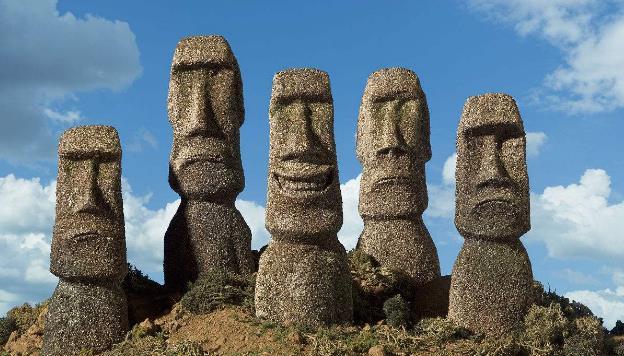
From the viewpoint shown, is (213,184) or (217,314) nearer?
(217,314)

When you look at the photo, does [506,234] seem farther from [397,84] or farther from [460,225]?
[397,84]

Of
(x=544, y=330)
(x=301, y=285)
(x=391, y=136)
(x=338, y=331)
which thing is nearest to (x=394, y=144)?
(x=391, y=136)

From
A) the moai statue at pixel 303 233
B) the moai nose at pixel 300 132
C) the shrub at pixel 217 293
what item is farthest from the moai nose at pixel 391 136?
the shrub at pixel 217 293

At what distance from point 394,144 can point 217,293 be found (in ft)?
18.8

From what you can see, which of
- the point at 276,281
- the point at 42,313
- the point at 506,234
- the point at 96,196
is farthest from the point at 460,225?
the point at 42,313

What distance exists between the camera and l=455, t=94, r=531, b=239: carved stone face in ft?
70.2

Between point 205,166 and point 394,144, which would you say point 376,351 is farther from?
point 205,166

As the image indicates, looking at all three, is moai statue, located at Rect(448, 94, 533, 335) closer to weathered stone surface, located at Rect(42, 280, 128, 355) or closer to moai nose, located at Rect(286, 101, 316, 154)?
moai nose, located at Rect(286, 101, 316, 154)

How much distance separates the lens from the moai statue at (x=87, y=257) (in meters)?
21.5

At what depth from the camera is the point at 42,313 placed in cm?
2380

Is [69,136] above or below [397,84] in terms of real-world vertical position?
below

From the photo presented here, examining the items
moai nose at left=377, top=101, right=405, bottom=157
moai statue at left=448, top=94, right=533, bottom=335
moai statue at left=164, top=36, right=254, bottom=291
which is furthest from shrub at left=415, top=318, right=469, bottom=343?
moai statue at left=164, top=36, right=254, bottom=291

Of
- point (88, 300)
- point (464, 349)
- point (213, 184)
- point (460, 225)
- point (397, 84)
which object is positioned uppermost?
point (397, 84)

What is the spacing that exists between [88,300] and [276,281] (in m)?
4.25
